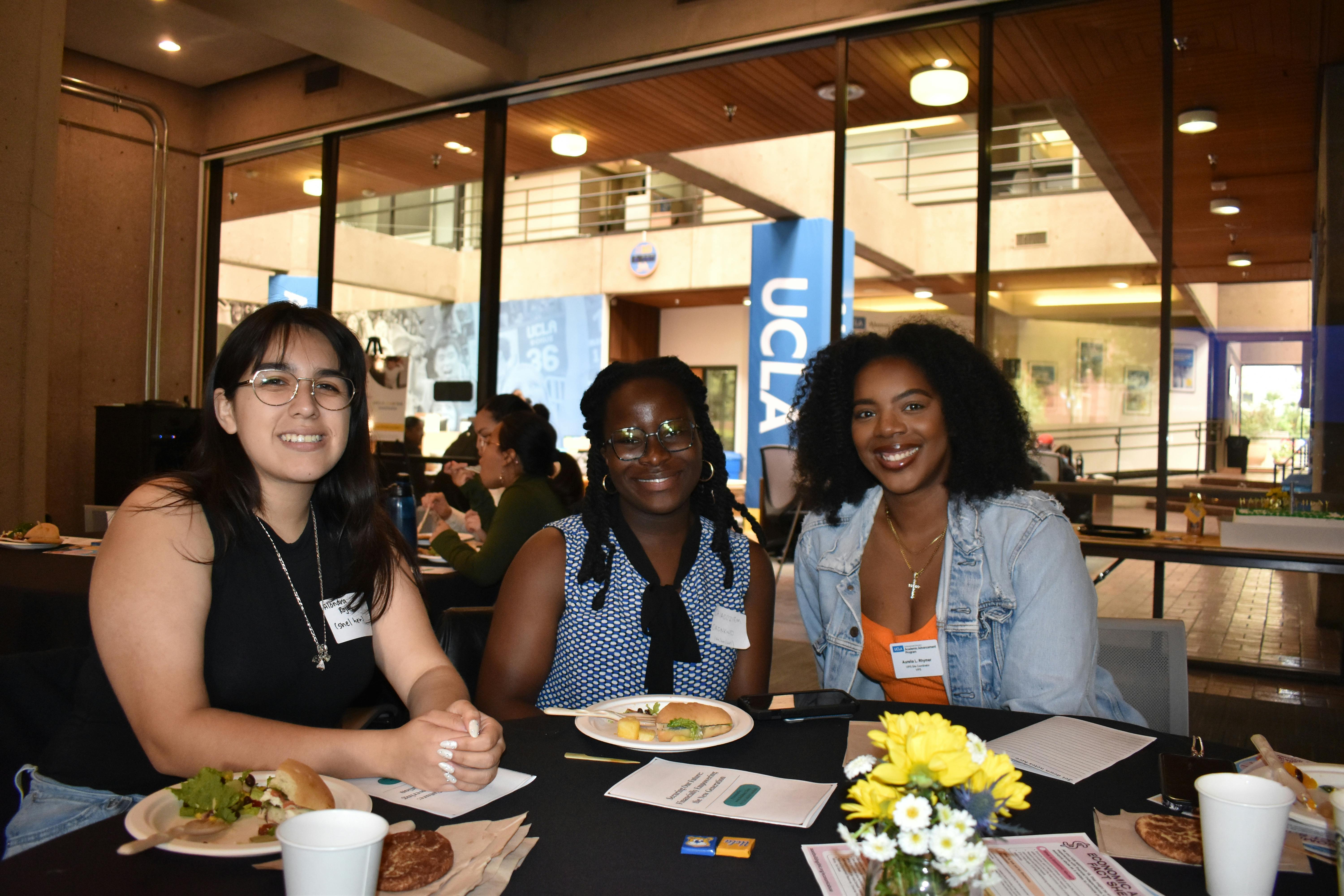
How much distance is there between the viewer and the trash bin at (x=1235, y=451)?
5000 millimetres

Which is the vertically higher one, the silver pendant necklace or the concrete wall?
the concrete wall

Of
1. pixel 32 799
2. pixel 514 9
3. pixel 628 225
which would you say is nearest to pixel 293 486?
pixel 32 799

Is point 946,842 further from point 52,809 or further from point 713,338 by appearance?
point 713,338

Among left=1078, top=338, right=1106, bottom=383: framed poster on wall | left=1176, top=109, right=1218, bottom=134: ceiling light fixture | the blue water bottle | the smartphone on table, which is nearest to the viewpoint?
the smartphone on table

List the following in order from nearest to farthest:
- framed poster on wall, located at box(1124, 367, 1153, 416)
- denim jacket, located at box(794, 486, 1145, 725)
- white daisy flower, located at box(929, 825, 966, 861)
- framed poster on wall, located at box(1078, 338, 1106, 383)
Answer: white daisy flower, located at box(929, 825, 966, 861) → denim jacket, located at box(794, 486, 1145, 725) → framed poster on wall, located at box(1124, 367, 1153, 416) → framed poster on wall, located at box(1078, 338, 1106, 383)

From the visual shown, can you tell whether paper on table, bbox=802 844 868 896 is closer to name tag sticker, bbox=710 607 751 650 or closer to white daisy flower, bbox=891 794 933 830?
white daisy flower, bbox=891 794 933 830

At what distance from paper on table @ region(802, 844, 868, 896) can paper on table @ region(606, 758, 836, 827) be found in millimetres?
67

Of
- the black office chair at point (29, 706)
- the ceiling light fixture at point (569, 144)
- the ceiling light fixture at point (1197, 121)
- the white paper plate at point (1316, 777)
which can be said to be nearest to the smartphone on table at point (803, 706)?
Result: the white paper plate at point (1316, 777)

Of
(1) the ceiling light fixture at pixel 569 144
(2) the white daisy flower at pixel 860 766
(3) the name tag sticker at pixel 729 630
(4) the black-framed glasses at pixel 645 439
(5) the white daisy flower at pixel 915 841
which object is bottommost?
(3) the name tag sticker at pixel 729 630

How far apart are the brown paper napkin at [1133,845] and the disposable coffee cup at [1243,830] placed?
0.08 meters

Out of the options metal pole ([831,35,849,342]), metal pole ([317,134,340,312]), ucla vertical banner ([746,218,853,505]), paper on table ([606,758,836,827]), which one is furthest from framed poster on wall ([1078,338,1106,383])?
metal pole ([317,134,340,312])

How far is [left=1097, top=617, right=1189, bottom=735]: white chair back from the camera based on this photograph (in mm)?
2107

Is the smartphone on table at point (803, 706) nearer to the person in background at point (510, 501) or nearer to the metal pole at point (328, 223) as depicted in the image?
the person in background at point (510, 501)

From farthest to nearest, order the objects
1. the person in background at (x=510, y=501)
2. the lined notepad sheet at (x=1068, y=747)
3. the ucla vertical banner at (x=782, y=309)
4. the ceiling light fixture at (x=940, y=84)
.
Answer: the ucla vertical banner at (x=782, y=309) < the ceiling light fixture at (x=940, y=84) < the person in background at (x=510, y=501) < the lined notepad sheet at (x=1068, y=747)
